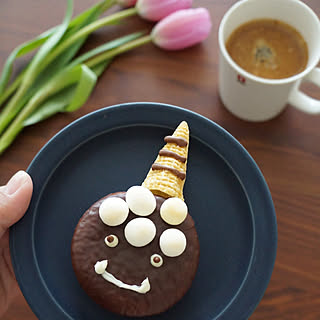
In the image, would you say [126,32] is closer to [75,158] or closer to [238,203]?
[75,158]

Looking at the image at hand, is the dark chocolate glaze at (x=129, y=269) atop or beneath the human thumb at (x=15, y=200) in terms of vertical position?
beneath

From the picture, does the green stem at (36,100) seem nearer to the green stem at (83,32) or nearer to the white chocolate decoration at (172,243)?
the green stem at (83,32)

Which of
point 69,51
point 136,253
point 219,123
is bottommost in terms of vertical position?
point 219,123

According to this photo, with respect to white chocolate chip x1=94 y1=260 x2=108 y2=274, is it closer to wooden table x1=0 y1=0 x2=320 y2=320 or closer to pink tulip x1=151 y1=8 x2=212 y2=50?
wooden table x1=0 y1=0 x2=320 y2=320

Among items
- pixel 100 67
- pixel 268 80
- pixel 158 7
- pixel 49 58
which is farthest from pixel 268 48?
pixel 49 58

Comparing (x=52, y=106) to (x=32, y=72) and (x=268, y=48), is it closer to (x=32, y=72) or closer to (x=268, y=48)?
(x=32, y=72)

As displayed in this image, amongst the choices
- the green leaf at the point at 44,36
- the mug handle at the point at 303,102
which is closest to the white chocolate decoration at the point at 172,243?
the mug handle at the point at 303,102
